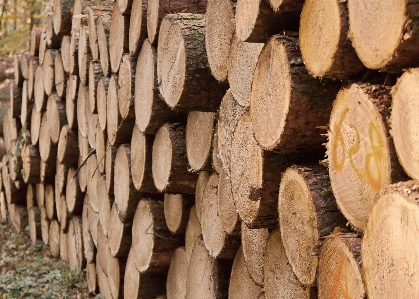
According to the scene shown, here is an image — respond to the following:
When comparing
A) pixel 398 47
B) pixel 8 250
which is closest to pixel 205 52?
pixel 398 47

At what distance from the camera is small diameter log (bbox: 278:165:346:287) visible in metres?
1.84

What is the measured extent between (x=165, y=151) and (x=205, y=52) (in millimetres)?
617

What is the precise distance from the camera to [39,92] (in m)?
5.92

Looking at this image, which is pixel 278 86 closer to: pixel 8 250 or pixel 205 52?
pixel 205 52

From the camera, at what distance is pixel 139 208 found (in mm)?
3648

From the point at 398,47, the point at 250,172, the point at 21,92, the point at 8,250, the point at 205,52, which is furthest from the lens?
the point at 21,92

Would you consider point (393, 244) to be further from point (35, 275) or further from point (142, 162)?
point (35, 275)

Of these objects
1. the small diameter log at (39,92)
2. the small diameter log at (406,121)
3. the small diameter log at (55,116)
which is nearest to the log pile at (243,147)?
the small diameter log at (406,121)

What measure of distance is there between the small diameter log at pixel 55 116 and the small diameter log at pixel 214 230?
2.84 meters

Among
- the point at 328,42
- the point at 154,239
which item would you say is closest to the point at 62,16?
the point at 154,239

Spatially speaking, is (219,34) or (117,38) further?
(117,38)

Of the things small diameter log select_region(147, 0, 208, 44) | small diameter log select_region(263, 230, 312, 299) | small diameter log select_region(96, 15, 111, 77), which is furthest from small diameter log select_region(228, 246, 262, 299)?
small diameter log select_region(96, 15, 111, 77)

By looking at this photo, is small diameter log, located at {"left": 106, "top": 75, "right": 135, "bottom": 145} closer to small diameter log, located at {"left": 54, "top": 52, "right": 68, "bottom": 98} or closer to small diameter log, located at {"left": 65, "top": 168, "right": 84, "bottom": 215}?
small diameter log, located at {"left": 65, "top": 168, "right": 84, "bottom": 215}

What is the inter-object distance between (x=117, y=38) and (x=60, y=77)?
64.8 inches
